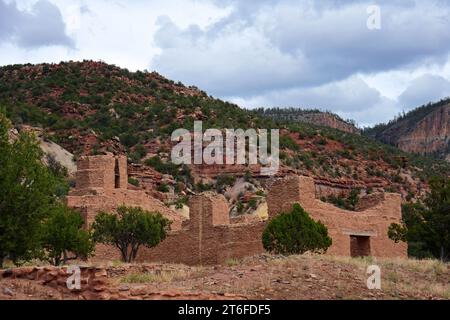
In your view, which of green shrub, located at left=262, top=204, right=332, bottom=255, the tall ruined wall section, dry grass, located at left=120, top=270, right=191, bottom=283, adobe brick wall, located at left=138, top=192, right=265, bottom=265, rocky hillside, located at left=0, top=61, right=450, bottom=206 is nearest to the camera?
dry grass, located at left=120, top=270, right=191, bottom=283

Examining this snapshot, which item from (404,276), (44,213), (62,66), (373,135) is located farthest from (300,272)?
(373,135)

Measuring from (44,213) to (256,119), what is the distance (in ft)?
181

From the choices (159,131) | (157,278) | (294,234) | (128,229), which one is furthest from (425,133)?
(157,278)

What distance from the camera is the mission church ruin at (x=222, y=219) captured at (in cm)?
3331

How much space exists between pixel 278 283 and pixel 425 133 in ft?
356

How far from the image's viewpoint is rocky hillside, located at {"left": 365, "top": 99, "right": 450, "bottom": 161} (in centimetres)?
12362

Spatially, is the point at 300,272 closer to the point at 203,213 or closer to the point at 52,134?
the point at 203,213

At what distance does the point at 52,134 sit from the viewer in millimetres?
70312

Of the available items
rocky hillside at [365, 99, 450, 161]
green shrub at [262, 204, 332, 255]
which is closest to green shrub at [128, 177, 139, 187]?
green shrub at [262, 204, 332, 255]

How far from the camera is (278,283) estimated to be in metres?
19.7

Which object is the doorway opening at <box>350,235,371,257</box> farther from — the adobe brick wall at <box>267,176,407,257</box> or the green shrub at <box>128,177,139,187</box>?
the green shrub at <box>128,177,139,187</box>

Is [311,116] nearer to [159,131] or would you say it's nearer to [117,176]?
[159,131]

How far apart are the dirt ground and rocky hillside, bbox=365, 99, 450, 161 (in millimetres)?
99573

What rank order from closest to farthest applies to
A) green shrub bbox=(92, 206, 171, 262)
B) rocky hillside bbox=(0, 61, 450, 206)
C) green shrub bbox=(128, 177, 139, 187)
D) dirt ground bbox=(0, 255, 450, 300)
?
dirt ground bbox=(0, 255, 450, 300)
green shrub bbox=(92, 206, 171, 262)
green shrub bbox=(128, 177, 139, 187)
rocky hillside bbox=(0, 61, 450, 206)
